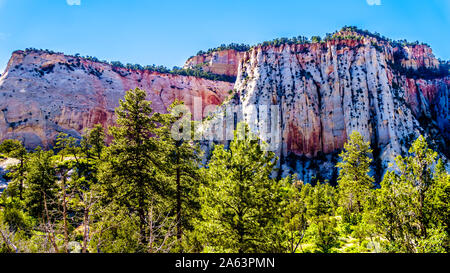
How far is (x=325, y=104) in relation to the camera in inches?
2724

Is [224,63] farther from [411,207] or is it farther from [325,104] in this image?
[411,207]

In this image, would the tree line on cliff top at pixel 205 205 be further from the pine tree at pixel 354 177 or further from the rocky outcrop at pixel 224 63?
the rocky outcrop at pixel 224 63

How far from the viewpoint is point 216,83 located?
95.4 m

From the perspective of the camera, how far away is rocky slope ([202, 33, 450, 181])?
61.9m

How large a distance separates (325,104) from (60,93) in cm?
7626

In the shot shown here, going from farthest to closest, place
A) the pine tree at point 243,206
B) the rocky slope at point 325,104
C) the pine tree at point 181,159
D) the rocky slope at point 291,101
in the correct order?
the rocky slope at point 325,104, the rocky slope at point 291,101, the pine tree at point 181,159, the pine tree at point 243,206

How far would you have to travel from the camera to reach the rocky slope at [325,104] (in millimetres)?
61875

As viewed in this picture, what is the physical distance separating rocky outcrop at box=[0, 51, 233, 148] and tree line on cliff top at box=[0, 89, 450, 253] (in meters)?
52.7

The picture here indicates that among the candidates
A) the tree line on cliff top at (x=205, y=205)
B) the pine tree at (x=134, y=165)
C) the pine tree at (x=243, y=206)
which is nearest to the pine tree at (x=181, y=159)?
the tree line on cliff top at (x=205, y=205)

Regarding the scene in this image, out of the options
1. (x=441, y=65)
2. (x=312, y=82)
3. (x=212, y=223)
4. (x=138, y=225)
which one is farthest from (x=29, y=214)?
(x=441, y=65)

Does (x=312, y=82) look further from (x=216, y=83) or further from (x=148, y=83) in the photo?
(x=148, y=83)

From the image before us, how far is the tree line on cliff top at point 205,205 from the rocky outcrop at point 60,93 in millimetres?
52678

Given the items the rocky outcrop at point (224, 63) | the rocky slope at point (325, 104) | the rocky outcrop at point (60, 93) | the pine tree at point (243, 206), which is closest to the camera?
the pine tree at point (243, 206)
